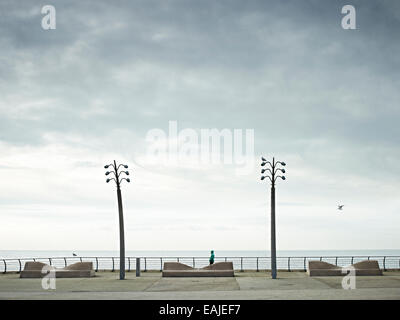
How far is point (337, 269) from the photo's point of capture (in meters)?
27.8

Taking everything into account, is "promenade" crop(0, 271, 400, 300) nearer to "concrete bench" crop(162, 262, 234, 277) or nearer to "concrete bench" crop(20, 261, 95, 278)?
"concrete bench" crop(162, 262, 234, 277)

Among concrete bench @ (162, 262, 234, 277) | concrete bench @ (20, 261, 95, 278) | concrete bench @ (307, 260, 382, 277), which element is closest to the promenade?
concrete bench @ (307, 260, 382, 277)

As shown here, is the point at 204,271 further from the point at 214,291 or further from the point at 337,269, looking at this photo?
the point at 214,291

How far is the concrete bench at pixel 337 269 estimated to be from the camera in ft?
90.7

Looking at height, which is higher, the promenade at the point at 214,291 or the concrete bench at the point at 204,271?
the promenade at the point at 214,291

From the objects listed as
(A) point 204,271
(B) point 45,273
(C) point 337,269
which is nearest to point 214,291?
(A) point 204,271

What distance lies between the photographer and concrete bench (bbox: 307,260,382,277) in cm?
2766

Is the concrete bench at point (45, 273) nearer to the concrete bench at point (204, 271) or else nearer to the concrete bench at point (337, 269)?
the concrete bench at point (204, 271)

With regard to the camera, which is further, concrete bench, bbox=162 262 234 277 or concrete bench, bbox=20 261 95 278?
concrete bench, bbox=20 261 95 278

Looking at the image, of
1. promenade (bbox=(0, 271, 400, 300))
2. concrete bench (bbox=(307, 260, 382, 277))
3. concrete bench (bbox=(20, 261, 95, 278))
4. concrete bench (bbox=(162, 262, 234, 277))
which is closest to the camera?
promenade (bbox=(0, 271, 400, 300))

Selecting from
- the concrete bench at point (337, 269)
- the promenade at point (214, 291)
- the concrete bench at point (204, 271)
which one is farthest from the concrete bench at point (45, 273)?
the concrete bench at point (337, 269)

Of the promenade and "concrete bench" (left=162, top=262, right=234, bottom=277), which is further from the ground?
the promenade
